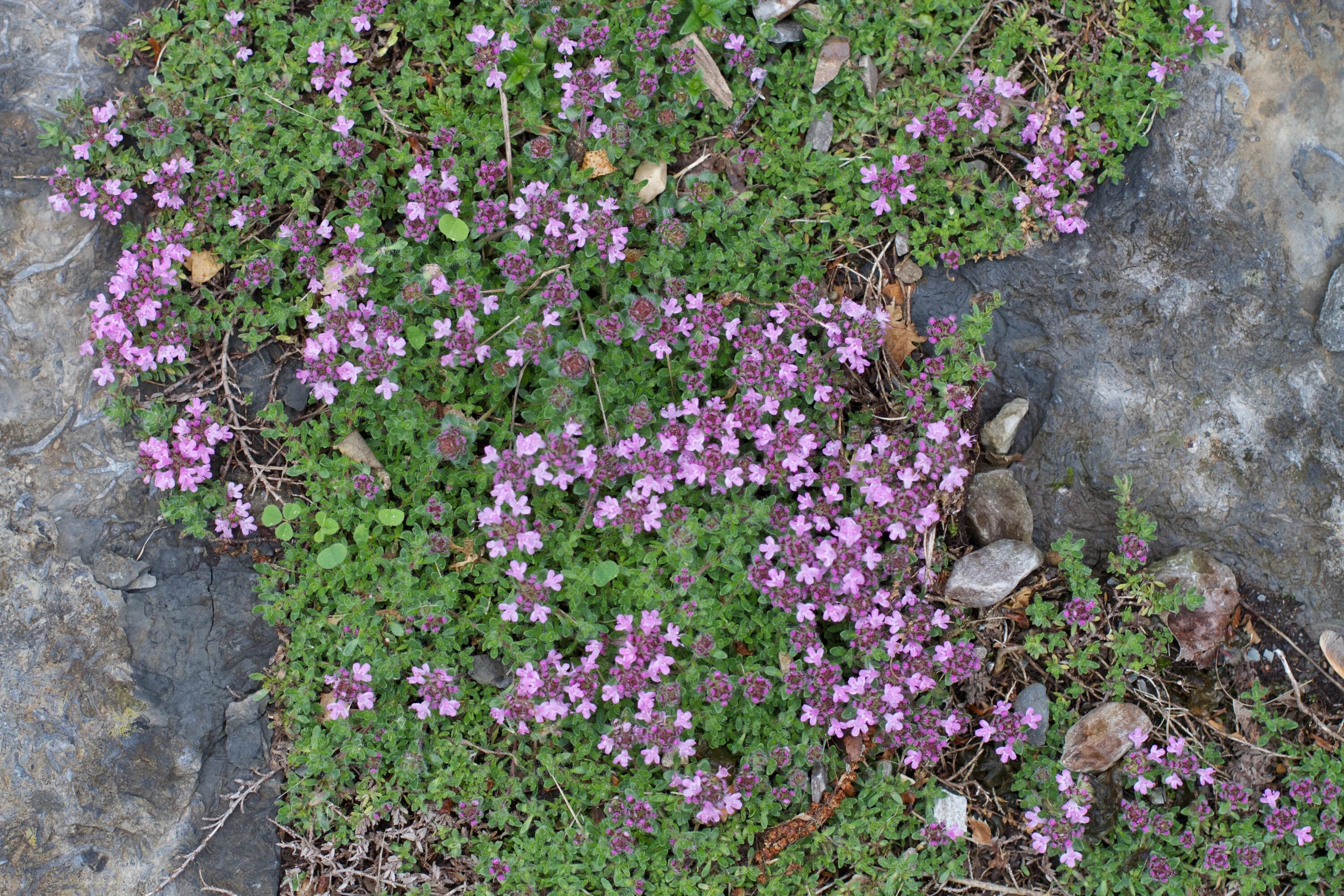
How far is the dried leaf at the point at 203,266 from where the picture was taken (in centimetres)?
588

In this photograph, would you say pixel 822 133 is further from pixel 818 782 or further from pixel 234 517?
pixel 234 517

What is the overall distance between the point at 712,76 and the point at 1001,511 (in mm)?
3418

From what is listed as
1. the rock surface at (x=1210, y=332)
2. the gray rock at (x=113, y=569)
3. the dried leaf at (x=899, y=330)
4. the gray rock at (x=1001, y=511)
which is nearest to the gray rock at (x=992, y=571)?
the gray rock at (x=1001, y=511)

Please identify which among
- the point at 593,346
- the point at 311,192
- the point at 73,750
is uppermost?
the point at 311,192

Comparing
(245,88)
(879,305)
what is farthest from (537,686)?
(245,88)

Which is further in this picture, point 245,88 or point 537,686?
point 245,88

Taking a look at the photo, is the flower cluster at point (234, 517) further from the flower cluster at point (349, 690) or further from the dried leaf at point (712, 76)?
the dried leaf at point (712, 76)

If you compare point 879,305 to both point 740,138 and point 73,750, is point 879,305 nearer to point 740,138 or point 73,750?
point 740,138

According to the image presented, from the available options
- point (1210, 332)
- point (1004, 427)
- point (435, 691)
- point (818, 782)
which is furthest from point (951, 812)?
point (1210, 332)

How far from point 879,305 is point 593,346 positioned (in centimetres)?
192

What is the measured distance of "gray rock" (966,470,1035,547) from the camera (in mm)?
5844

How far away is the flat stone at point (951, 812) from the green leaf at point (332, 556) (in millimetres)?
3903

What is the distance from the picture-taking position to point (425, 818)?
5602 mm

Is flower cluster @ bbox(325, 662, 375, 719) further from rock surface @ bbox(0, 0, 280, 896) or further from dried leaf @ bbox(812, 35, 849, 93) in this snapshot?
dried leaf @ bbox(812, 35, 849, 93)
